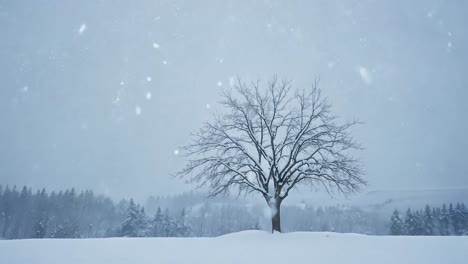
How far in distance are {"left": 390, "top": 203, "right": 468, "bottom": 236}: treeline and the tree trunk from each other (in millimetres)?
63463

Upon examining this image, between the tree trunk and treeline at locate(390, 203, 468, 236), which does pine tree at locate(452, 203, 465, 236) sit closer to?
treeline at locate(390, 203, 468, 236)

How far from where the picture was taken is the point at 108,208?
5778 inches

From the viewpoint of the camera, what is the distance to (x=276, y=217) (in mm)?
16844

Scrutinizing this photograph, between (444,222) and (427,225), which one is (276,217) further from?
(444,222)

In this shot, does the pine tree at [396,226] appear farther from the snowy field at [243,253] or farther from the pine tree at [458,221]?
the snowy field at [243,253]

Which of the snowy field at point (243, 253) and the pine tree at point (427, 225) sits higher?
the snowy field at point (243, 253)

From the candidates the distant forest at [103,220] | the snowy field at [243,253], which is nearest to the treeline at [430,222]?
the distant forest at [103,220]

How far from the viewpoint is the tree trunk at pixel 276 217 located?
1661cm

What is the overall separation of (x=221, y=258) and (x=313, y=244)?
3910 mm

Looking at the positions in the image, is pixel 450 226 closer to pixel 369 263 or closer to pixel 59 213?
pixel 369 263

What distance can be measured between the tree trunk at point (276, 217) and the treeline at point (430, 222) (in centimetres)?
6346

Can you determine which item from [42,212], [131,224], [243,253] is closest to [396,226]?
[131,224]

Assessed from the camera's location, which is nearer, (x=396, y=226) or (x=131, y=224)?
(x=131, y=224)

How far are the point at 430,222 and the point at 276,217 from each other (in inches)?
2966
